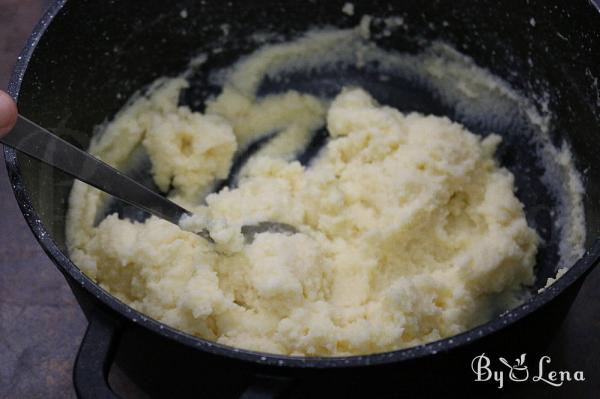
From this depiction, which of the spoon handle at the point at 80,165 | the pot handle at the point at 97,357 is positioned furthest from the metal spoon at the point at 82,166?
the pot handle at the point at 97,357

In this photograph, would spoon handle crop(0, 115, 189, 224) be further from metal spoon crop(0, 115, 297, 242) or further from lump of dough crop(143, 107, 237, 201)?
lump of dough crop(143, 107, 237, 201)

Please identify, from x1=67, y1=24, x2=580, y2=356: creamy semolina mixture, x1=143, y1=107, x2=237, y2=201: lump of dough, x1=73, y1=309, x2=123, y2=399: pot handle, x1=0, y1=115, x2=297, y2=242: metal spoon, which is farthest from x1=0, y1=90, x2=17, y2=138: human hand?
x1=143, y1=107, x2=237, y2=201: lump of dough

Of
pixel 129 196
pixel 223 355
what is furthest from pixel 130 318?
pixel 129 196

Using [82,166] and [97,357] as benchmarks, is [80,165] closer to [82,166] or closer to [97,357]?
[82,166]

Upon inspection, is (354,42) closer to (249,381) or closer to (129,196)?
(129,196)

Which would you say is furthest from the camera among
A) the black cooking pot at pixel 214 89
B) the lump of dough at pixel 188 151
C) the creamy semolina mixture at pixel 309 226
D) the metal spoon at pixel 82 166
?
the lump of dough at pixel 188 151

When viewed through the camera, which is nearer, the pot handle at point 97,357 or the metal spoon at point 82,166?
the pot handle at point 97,357

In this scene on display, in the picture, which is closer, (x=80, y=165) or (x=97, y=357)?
(x=97, y=357)

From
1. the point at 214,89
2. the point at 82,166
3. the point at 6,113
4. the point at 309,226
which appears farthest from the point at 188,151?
the point at 6,113

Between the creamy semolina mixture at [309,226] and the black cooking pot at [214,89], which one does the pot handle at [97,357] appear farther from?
the creamy semolina mixture at [309,226]
